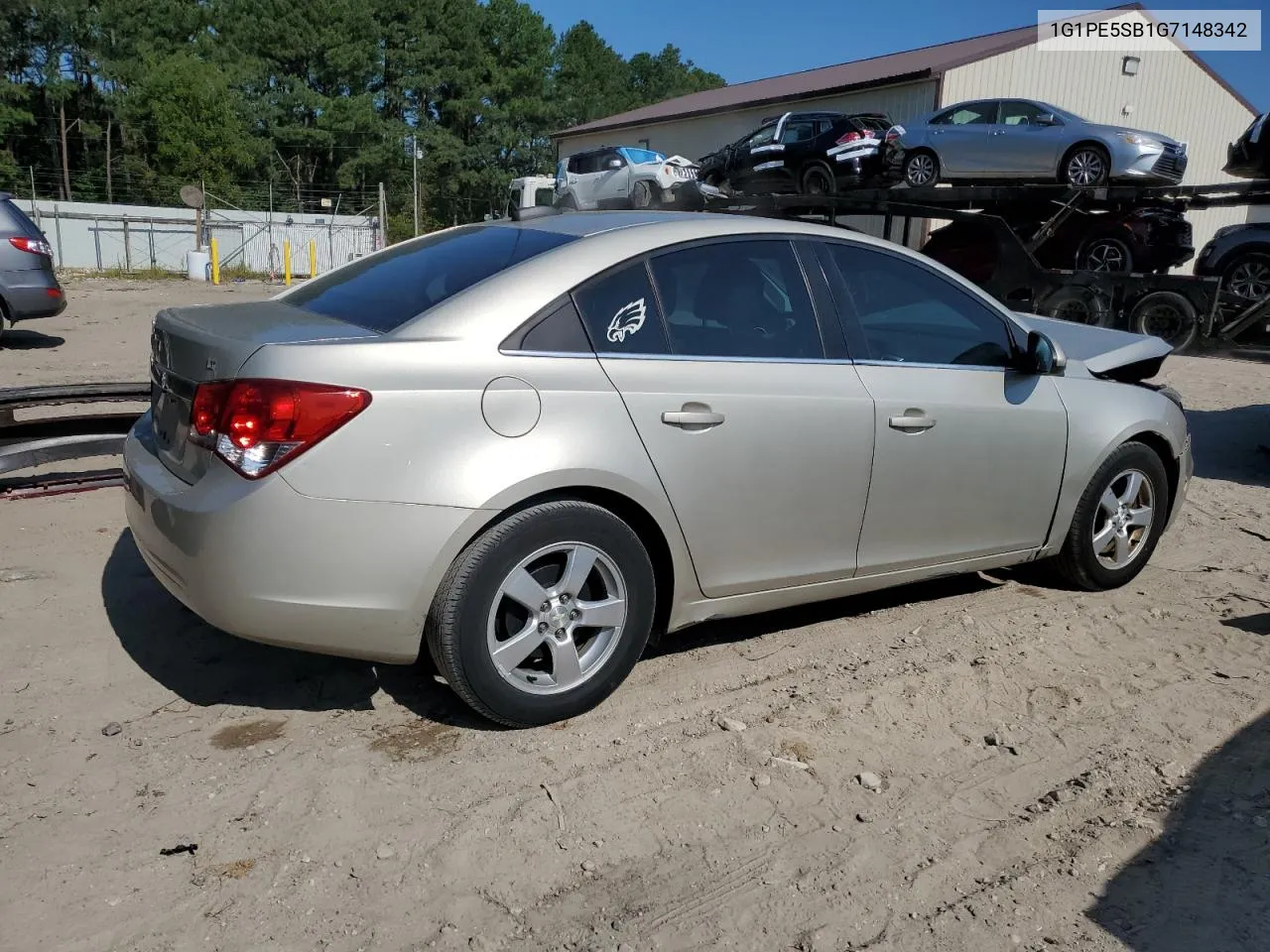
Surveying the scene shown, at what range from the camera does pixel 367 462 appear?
298 cm

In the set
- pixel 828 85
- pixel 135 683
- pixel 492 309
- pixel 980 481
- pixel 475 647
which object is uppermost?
pixel 828 85

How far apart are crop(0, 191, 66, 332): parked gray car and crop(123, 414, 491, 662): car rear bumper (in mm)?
10793

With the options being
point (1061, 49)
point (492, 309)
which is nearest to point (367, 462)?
point (492, 309)

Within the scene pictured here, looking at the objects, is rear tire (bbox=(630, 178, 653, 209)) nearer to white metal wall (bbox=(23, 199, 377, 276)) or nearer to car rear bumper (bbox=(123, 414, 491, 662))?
car rear bumper (bbox=(123, 414, 491, 662))

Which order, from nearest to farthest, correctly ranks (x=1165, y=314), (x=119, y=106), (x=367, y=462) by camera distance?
(x=367, y=462) < (x=1165, y=314) < (x=119, y=106)

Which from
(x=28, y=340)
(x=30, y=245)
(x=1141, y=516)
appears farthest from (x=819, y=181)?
(x=1141, y=516)

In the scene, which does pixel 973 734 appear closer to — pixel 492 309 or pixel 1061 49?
pixel 492 309

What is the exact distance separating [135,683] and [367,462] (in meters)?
1.39

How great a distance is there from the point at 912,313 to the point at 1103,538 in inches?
58.2

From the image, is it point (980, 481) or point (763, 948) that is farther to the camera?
point (980, 481)

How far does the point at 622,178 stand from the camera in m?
20.6

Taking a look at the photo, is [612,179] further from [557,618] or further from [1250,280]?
[557,618]

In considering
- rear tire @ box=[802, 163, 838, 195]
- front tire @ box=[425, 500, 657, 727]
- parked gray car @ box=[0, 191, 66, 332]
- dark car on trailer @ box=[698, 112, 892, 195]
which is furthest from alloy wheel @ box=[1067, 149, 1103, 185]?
front tire @ box=[425, 500, 657, 727]

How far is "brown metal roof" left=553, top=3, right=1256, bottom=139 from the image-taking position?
26859mm
